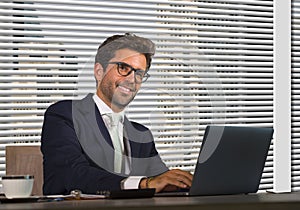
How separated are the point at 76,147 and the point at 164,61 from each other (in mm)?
1368

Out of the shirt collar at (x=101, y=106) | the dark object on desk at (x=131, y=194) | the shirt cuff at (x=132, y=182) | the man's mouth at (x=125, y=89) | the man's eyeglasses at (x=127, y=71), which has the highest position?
the man's eyeglasses at (x=127, y=71)

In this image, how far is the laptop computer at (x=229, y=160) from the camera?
1.77 meters

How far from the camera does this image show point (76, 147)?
254 cm

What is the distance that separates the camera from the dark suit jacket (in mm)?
2492

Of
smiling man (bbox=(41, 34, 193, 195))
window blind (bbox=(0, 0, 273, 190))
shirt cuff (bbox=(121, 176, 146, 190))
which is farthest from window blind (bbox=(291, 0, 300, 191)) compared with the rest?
shirt cuff (bbox=(121, 176, 146, 190))

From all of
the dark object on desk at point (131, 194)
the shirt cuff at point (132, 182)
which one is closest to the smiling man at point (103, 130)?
the shirt cuff at point (132, 182)

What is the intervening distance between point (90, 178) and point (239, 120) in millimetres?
1950

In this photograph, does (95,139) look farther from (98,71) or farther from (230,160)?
(230,160)

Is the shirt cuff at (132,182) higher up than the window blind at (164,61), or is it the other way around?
the window blind at (164,61)

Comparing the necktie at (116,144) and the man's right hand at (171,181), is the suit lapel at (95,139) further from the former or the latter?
the man's right hand at (171,181)

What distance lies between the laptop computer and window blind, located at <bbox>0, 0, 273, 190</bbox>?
1396 millimetres

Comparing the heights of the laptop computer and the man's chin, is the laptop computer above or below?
below

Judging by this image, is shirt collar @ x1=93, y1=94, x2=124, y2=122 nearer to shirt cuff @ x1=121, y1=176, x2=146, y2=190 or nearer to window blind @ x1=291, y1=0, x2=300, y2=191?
shirt cuff @ x1=121, y1=176, x2=146, y2=190

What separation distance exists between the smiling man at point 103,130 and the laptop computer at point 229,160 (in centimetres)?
65
